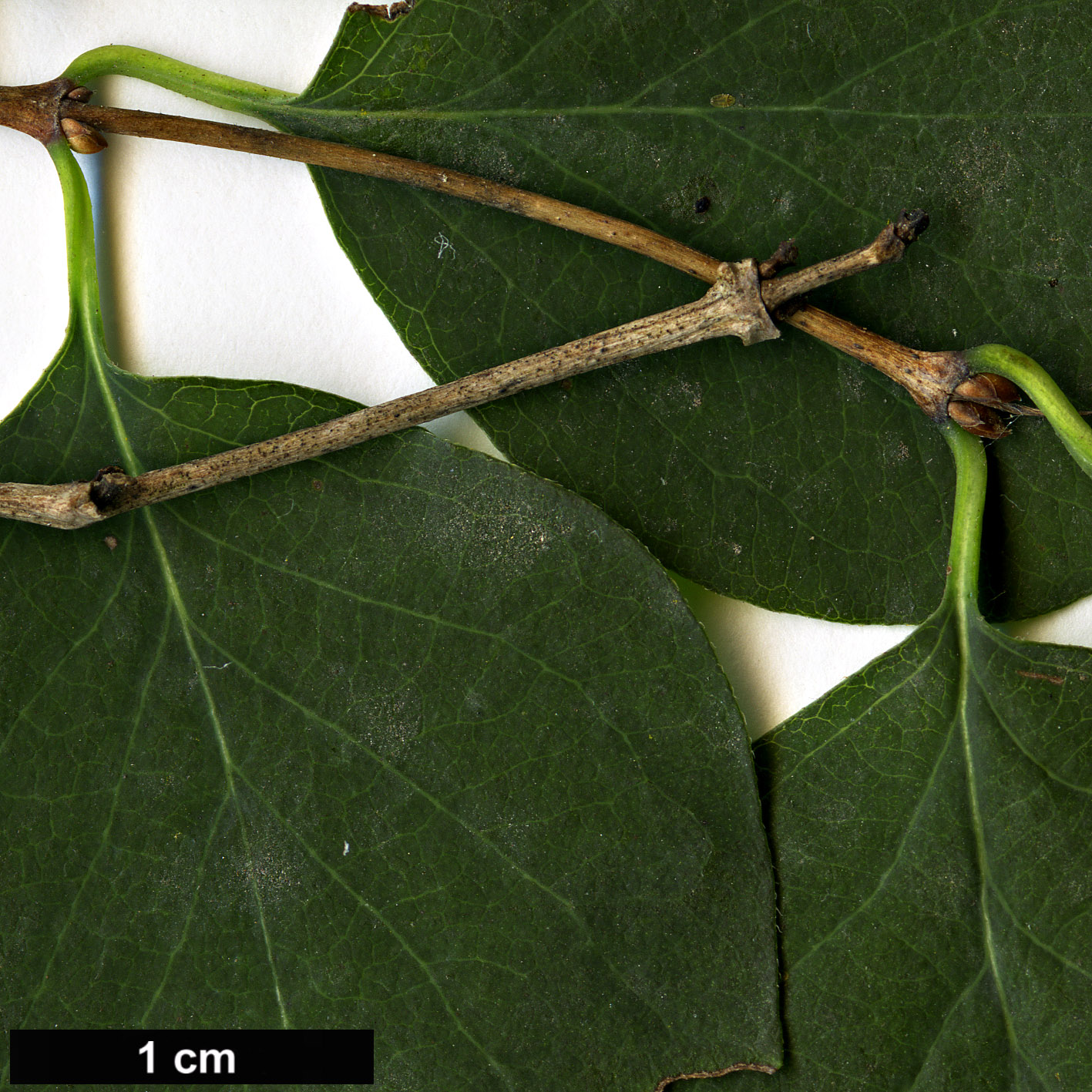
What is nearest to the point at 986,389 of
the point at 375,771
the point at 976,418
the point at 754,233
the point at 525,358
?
the point at 976,418

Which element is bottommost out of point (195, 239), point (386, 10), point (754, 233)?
point (754, 233)

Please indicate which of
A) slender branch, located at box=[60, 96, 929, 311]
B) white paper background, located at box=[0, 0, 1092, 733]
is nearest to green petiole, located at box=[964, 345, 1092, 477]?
slender branch, located at box=[60, 96, 929, 311]

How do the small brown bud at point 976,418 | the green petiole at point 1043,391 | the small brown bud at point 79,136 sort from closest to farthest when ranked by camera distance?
the green petiole at point 1043,391, the small brown bud at point 976,418, the small brown bud at point 79,136

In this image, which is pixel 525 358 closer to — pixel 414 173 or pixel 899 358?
pixel 414 173

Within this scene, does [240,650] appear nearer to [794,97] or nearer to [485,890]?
[485,890]

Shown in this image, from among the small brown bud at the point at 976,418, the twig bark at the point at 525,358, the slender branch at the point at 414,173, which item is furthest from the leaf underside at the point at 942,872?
the slender branch at the point at 414,173

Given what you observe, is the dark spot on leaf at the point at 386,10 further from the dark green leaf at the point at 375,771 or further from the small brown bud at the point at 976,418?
the small brown bud at the point at 976,418
